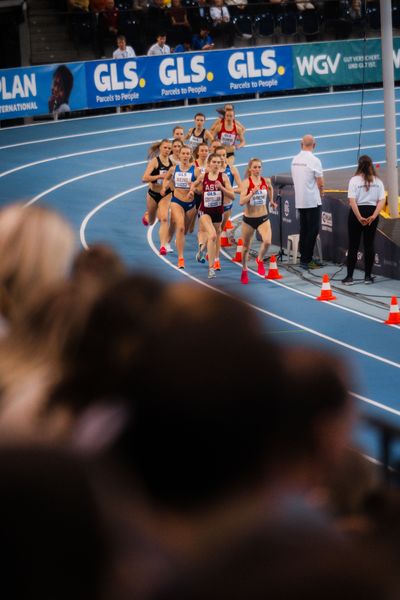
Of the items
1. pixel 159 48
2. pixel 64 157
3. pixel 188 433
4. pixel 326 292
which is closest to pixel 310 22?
pixel 159 48

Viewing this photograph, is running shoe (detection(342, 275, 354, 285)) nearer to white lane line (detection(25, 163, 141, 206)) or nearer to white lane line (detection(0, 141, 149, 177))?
white lane line (detection(25, 163, 141, 206))

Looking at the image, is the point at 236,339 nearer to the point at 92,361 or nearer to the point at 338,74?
the point at 92,361

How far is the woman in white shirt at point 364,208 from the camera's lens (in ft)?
50.1

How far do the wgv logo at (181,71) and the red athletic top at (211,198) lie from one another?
1378 cm

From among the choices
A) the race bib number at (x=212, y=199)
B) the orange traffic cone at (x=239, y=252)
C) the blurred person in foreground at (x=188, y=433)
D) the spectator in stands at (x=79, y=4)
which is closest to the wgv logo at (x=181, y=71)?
the spectator in stands at (x=79, y=4)

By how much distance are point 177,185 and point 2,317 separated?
48.9 ft

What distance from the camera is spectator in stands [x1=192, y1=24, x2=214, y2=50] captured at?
30.5 meters

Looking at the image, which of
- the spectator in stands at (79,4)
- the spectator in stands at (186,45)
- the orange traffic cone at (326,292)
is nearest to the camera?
the orange traffic cone at (326,292)

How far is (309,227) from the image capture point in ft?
53.7

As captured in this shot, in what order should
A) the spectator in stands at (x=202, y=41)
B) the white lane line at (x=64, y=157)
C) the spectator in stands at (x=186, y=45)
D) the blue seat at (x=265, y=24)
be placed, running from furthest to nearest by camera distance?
1. the blue seat at (x=265, y=24)
2. the spectator in stands at (x=202, y=41)
3. the spectator in stands at (x=186, y=45)
4. the white lane line at (x=64, y=157)

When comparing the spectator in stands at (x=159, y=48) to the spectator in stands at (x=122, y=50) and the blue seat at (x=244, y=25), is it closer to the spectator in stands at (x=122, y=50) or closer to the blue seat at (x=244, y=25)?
the spectator in stands at (x=122, y=50)

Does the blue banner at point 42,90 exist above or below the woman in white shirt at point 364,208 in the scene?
above

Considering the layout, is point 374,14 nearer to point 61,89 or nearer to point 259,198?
point 61,89

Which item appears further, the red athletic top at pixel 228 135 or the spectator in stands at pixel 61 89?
the spectator in stands at pixel 61 89
